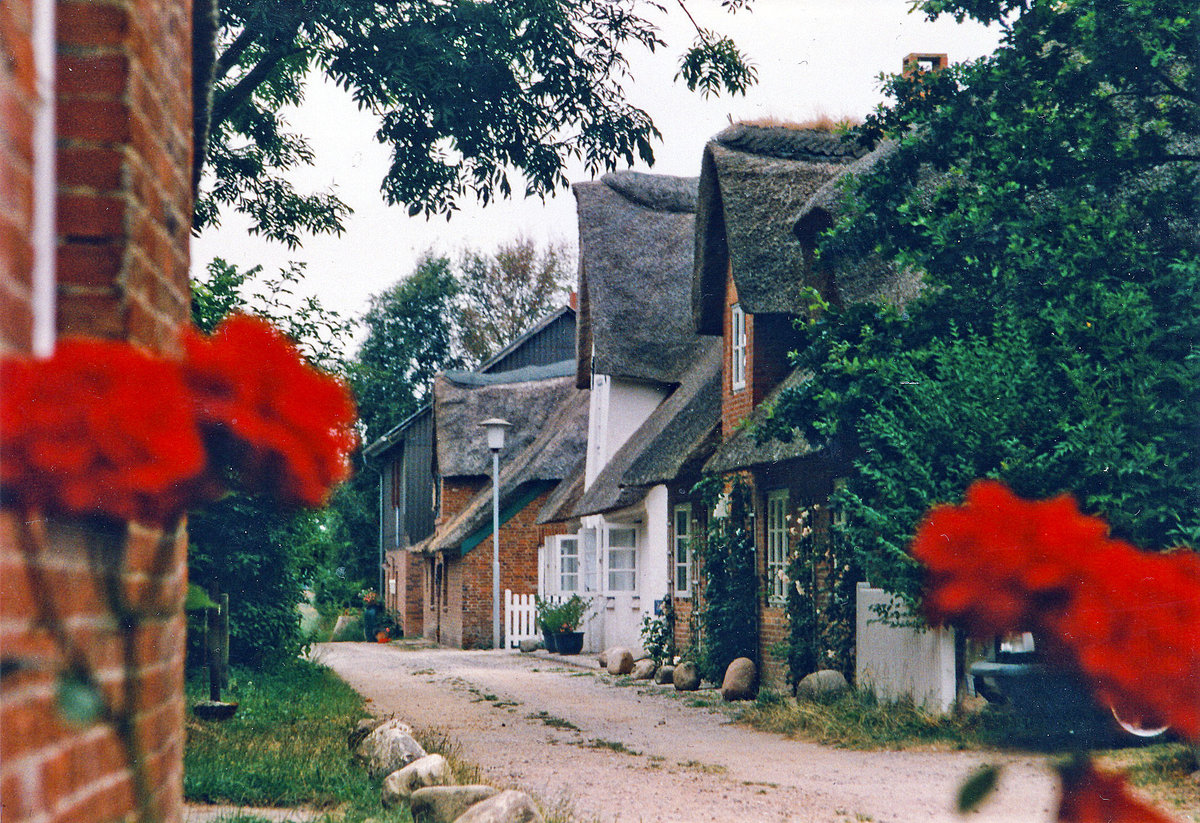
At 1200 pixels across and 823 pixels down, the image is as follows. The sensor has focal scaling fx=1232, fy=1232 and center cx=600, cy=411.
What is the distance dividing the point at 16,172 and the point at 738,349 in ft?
45.9

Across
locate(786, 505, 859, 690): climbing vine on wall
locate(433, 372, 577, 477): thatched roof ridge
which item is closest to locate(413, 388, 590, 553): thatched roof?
locate(433, 372, 577, 477): thatched roof ridge

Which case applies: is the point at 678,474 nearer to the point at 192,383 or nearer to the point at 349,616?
the point at 192,383

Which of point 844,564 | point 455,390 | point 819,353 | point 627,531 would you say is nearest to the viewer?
point 819,353

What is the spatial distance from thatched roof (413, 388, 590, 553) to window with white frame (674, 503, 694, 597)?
8.14 meters

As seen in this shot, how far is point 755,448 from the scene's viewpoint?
1398 centimetres

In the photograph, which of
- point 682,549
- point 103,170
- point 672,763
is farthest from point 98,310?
point 682,549

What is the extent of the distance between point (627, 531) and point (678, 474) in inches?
247

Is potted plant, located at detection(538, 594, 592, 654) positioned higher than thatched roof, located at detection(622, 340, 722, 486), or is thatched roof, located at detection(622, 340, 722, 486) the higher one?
thatched roof, located at detection(622, 340, 722, 486)

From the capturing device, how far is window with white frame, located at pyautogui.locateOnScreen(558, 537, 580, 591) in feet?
86.4

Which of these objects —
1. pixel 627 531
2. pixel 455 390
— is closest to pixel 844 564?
pixel 627 531

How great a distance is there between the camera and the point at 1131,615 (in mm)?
1395

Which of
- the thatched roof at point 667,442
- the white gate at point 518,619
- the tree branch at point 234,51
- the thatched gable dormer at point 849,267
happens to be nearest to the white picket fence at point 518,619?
the white gate at point 518,619

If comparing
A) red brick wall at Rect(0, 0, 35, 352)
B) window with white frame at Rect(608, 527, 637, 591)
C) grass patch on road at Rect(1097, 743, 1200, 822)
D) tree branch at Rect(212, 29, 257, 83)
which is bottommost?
grass patch on road at Rect(1097, 743, 1200, 822)

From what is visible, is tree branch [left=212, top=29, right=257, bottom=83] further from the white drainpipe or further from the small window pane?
the small window pane
